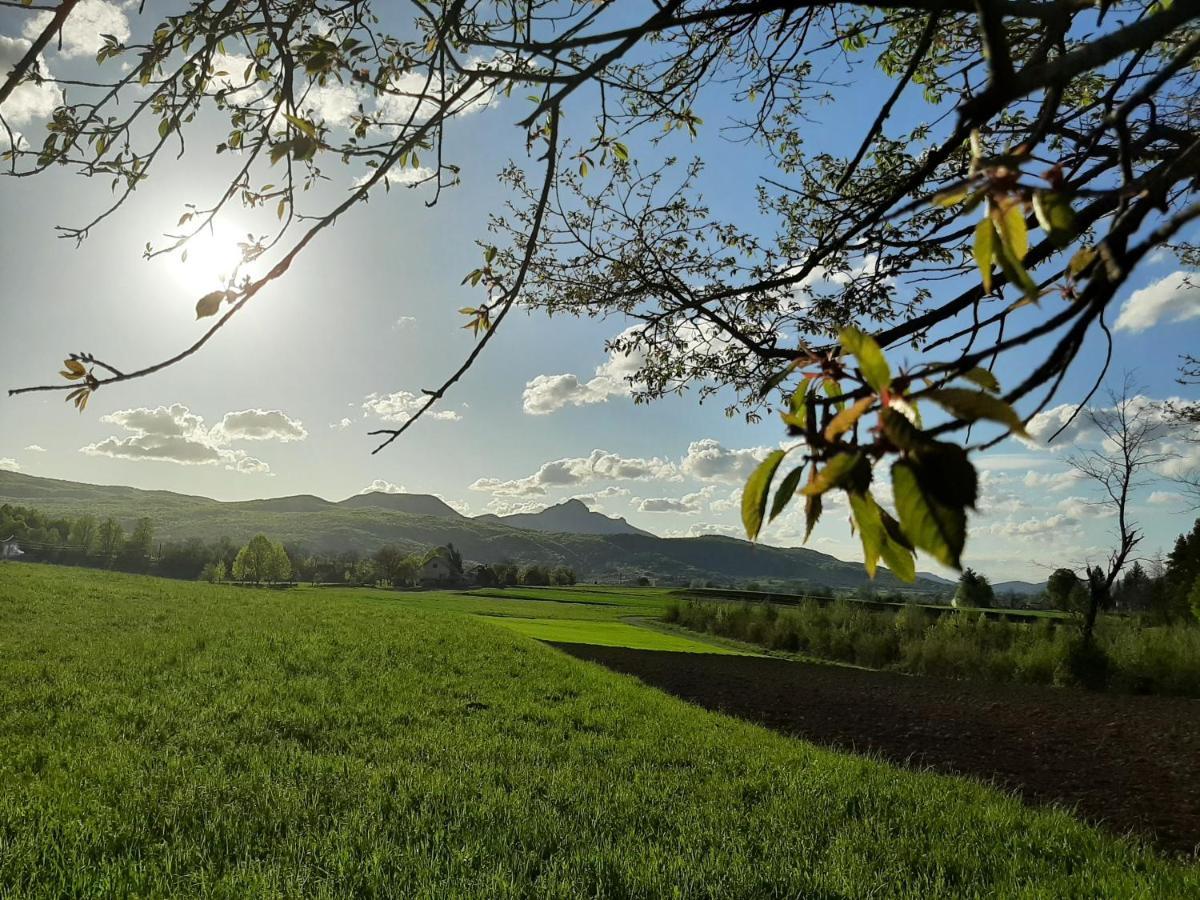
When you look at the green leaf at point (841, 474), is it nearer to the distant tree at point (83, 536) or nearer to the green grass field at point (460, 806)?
the green grass field at point (460, 806)

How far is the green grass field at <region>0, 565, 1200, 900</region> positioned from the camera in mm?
3986

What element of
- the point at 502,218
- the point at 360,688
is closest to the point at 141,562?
the point at 360,688

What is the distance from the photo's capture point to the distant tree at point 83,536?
11222cm

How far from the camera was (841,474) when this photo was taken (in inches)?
27.0

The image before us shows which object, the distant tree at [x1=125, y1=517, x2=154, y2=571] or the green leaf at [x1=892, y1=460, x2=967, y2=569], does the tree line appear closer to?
the distant tree at [x1=125, y1=517, x2=154, y2=571]

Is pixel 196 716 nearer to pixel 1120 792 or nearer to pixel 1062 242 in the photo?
Answer: pixel 1062 242

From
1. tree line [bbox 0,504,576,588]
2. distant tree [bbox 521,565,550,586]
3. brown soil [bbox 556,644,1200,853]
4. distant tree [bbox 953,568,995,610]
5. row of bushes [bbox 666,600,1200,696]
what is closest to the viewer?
brown soil [bbox 556,644,1200,853]

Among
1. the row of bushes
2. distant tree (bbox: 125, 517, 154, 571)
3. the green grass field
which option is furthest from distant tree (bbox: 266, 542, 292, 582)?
the green grass field

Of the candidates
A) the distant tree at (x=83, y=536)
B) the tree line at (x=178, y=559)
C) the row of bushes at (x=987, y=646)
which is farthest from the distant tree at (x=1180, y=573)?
the distant tree at (x=83, y=536)

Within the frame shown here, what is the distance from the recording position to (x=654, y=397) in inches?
218

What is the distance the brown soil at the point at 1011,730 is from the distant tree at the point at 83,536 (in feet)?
415

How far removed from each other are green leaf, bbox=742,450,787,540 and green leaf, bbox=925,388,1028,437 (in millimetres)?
192

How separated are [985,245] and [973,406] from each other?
24 centimetres

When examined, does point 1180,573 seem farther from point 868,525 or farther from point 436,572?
point 436,572
